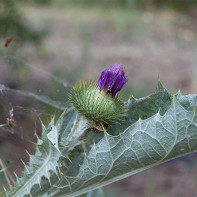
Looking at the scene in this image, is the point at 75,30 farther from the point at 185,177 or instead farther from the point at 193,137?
the point at 193,137

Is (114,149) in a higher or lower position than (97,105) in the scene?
lower

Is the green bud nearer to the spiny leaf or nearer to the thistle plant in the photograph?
the thistle plant

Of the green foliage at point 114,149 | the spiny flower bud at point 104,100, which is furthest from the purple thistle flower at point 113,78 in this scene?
the green foliage at point 114,149

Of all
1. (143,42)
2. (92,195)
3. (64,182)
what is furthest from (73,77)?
(143,42)

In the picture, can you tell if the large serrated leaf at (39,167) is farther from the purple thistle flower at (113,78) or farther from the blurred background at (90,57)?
the purple thistle flower at (113,78)

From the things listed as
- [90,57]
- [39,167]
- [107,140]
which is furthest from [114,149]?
[90,57]

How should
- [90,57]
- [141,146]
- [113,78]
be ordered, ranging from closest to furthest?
[141,146] → [113,78] → [90,57]

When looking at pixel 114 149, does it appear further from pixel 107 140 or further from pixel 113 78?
pixel 113 78
